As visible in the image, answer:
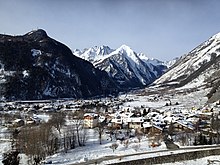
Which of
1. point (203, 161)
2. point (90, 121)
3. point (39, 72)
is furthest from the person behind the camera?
point (39, 72)

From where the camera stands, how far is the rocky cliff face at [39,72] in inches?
5330

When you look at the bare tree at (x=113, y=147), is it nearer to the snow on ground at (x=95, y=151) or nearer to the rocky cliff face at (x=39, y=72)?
the snow on ground at (x=95, y=151)

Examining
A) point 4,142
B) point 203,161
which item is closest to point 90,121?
point 4,142

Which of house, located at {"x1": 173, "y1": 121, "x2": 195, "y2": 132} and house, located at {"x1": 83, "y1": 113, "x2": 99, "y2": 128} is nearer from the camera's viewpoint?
house, located at {"x1": 173, "y1": 121, "x2": 195, "y2": 132}

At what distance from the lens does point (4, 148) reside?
45094 mm

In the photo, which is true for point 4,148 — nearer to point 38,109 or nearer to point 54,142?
point 54,142

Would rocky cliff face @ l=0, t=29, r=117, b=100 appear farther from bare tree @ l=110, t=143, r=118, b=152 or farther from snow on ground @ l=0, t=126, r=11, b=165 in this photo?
bare tree @ l=110, t=143, r=118, b=152

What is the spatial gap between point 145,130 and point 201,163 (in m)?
26.2

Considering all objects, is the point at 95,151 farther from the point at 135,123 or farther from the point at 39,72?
the point at 39,72

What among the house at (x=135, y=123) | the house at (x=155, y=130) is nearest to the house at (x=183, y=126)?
the house at (x=155, y=130)

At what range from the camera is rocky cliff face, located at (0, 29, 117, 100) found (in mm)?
135375

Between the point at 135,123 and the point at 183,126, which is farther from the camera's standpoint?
the point at 135,123

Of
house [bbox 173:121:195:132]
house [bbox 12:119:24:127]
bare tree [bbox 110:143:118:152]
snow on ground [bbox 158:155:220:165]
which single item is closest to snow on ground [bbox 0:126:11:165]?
house [bbox 12:119:24:127]

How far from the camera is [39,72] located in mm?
146375
